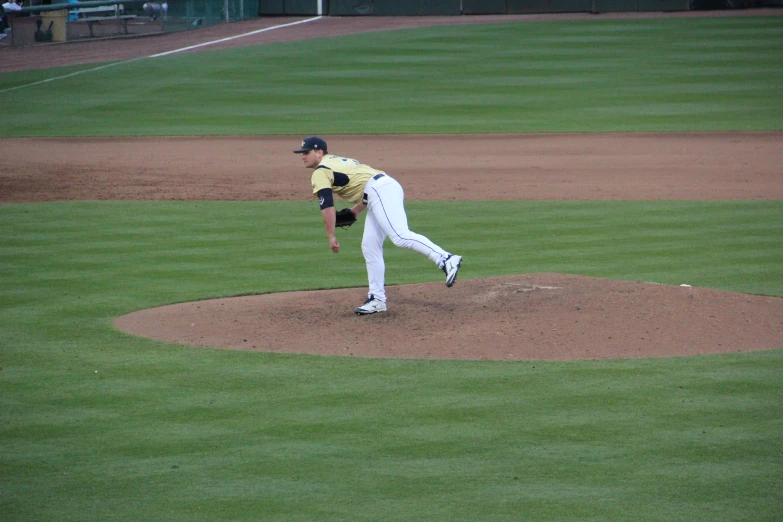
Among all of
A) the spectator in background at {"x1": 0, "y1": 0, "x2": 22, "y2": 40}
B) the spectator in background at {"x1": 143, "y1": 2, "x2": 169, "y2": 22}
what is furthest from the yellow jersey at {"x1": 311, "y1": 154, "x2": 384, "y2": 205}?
the spectator in background at {"x1": 143, "y1": 2, "x2": 169, "y2": 22}

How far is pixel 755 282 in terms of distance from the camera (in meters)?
10.1

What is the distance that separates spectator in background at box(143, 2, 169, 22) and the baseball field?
13.9 meters

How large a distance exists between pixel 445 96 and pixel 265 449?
24.6 metres

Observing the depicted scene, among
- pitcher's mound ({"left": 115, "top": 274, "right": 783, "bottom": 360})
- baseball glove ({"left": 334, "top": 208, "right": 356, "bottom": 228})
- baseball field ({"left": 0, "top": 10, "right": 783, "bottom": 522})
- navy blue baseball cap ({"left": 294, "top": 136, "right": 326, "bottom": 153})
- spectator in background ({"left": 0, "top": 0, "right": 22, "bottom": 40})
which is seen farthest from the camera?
spectator in background ({"left": 0, "top": 0, "right": 22, "bottom": 40})

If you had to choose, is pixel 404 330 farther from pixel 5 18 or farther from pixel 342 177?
pixel 5 18

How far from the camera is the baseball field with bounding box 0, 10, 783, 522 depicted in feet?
17.4

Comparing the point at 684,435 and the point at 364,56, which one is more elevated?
the point at 364,56

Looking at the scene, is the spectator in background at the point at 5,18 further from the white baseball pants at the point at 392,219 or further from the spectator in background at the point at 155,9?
the white baseball pants at the point at 392,219

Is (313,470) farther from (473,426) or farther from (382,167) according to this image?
(382,167)

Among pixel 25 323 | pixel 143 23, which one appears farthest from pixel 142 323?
pixel 143 23

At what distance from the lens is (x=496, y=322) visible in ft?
27.6

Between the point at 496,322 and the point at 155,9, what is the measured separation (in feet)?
107

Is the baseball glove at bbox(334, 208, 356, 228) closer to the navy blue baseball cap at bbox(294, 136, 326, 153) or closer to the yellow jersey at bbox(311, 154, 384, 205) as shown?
the yellow jersey at bbox(311, 154, 384, 205)

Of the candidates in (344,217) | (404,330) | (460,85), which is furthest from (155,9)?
(404,330)
